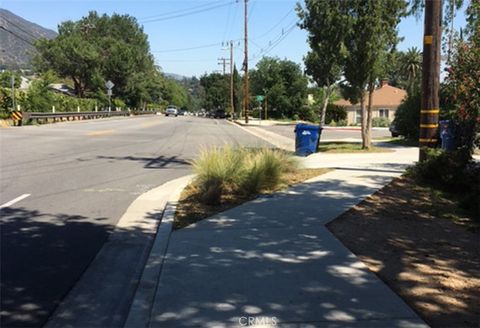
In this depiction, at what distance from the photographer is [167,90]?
155 meters

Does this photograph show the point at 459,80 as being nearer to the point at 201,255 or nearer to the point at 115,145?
the point at 201,255

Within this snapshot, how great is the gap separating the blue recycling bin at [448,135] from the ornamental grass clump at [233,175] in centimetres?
492

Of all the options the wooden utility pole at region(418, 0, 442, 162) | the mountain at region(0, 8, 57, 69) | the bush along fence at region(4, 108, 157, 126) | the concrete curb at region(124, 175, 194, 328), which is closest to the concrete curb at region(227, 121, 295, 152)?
the wooden utility pole at region(418, 0, 442, 162)

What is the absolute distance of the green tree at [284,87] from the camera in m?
69.6

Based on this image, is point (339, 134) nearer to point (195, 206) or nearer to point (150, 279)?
point (195, 206)

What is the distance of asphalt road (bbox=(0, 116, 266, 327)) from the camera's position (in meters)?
5.04

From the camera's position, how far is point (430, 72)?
36.0 ft

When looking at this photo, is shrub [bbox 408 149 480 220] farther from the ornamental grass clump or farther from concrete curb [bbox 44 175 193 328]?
concrete curb [bbox 44 175 193 328]

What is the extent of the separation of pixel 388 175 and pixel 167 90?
147136 mm

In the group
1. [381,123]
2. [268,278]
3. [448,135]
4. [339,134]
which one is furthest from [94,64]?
[268,278]

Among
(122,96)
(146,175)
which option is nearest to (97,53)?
(122,96)

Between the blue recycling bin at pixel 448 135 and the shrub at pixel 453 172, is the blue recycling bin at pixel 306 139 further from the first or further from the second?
the shrub at pixel 453 172

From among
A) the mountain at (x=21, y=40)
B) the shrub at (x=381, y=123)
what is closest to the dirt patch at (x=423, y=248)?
the shrub at (x=381, y=123)

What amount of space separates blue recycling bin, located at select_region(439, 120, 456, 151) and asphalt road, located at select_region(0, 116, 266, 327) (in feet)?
21.4
